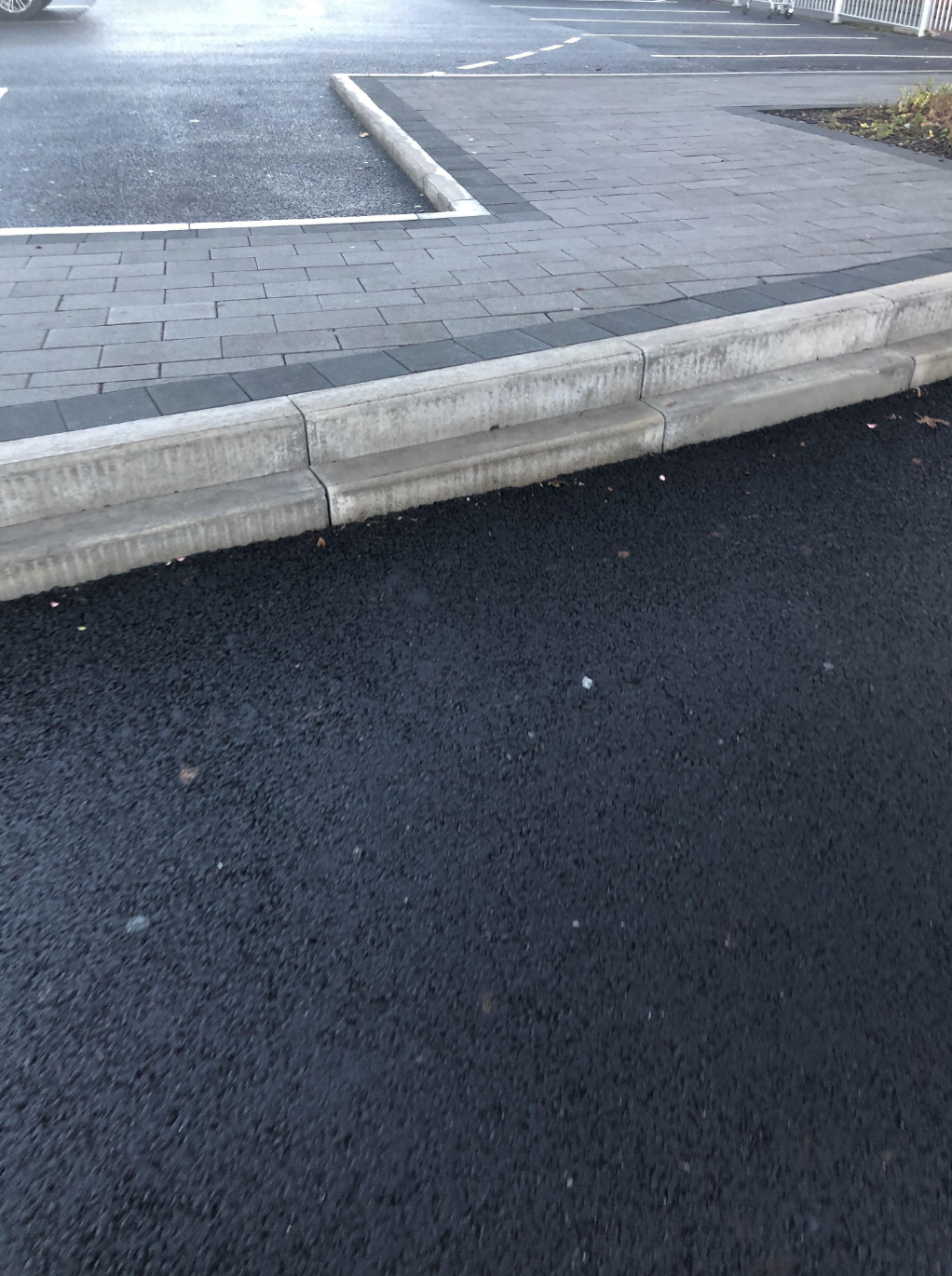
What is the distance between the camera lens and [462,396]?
4.34m

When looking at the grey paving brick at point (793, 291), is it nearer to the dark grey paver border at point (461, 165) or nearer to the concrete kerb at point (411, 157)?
the dark grey paver border at point (461, 165)

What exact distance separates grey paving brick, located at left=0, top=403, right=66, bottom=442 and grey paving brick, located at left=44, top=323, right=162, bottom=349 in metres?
0.77

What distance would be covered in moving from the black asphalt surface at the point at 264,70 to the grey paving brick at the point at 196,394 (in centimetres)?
332

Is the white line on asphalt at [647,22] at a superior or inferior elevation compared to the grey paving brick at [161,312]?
superior

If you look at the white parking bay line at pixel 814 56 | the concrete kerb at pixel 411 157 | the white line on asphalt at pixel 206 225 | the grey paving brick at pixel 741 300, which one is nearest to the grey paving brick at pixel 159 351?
the white line on asphalt at pixel 206 225

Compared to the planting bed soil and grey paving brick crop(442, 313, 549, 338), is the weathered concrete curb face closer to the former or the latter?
grey paving brick crop(442, 313, 549, 338)

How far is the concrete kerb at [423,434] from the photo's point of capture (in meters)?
3.71

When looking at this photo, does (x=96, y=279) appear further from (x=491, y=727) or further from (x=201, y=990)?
(x=201, y=990)

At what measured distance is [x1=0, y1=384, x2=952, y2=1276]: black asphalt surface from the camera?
6.41ft

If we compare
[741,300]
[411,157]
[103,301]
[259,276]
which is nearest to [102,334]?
[103,301]

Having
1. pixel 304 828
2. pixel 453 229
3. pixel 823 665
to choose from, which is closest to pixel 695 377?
pixel 823 665

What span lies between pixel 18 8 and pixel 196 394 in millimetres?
16996

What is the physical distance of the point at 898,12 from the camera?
66.2ft

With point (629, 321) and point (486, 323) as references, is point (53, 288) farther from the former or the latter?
point (629, 321)
